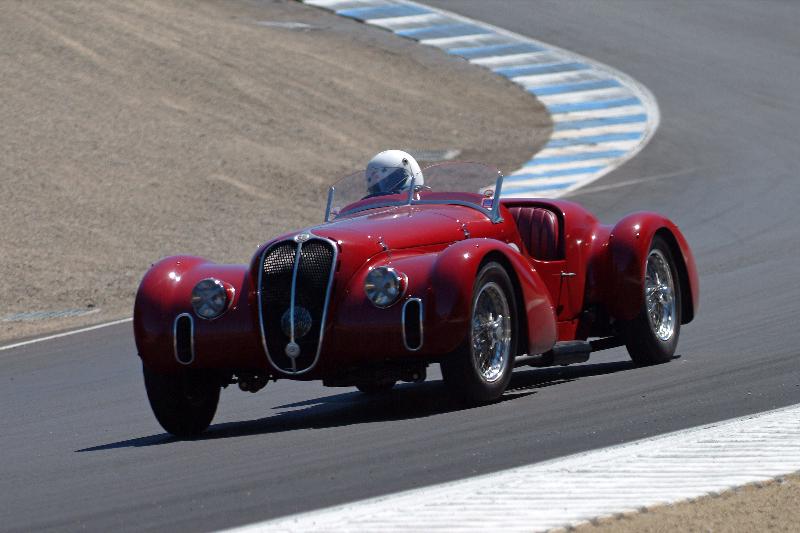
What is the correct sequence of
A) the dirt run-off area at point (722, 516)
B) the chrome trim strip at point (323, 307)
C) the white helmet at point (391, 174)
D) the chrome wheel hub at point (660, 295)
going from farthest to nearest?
1. the chrome wheel hub at point (660, 295)
2. the white helmet at point (391, 174)
3. the chrome trim strip at point (323, 307)
4. the dirt run-off area at point (722, 516)

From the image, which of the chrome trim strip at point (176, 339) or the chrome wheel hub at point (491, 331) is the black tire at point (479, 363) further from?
the chrome trim strip at point (176, 339)

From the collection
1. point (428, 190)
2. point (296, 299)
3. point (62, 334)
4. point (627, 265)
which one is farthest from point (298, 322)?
point (62, 334)

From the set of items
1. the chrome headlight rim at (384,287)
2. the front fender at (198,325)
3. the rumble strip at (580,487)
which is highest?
the rumble strip at (580,487)

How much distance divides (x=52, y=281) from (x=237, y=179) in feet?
18.8

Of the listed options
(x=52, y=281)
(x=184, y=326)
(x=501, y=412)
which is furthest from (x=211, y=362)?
(x=52, y=281)

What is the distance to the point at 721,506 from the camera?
5375 mm

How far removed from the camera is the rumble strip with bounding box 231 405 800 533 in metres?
5.22

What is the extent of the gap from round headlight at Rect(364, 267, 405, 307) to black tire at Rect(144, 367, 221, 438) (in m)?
1.19

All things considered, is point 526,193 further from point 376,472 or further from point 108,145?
point 376,472

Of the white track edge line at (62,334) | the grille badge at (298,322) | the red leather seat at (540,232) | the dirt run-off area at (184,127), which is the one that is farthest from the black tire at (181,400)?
the dirt run-off area at (184,127)

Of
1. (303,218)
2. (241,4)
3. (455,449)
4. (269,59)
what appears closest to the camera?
(455,449)

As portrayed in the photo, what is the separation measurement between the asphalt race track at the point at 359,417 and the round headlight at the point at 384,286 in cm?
64

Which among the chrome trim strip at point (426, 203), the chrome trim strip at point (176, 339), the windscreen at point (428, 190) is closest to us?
the chrome trim strip at point (176, 339)

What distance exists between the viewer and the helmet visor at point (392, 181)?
9820 millimetres
